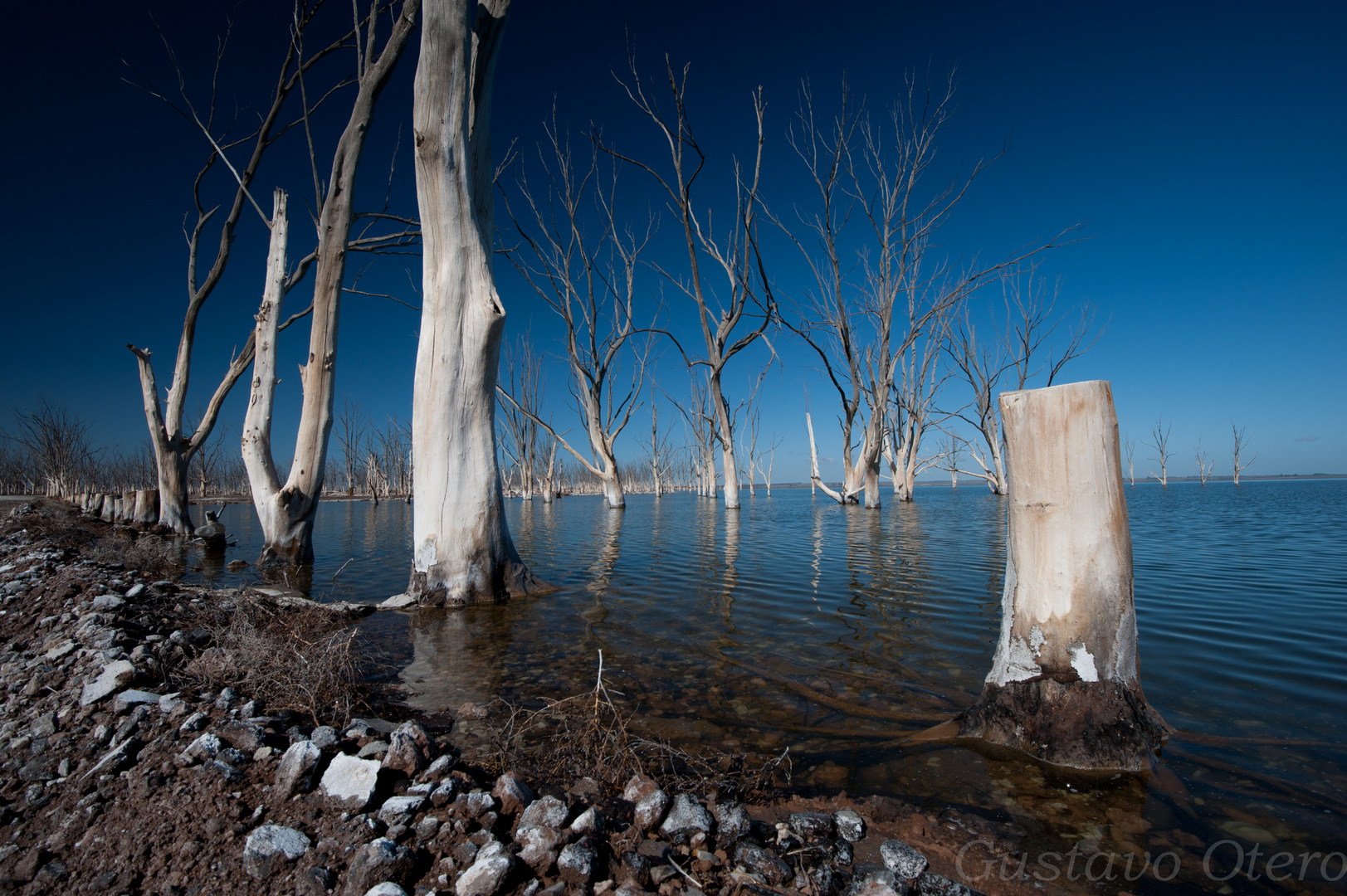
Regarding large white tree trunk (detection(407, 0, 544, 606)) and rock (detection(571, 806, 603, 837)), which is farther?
large white tree trunk (detection(407, 0, 544, 606))

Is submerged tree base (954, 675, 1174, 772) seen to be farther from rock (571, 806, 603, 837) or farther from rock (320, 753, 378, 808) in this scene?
rock (320, 753, 378, 808)

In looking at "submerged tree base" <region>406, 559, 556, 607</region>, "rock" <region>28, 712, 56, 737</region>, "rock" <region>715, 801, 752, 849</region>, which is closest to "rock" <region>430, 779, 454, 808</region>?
"rock" <region>715, 801, 752, 849</region>

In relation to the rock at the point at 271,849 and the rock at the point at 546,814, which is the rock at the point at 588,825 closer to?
the rock at the point at 546,814

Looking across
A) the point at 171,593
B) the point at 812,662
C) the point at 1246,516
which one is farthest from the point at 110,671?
the point at 1246,516

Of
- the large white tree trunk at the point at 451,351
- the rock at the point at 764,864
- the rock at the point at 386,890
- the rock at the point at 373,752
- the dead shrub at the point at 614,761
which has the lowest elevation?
the dead shrub at the point at 614,761

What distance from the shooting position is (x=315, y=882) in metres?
1.23

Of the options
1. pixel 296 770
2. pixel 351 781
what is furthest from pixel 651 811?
pixel 296 770

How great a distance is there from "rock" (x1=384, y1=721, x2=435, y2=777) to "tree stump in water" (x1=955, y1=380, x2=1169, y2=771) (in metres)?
2.01

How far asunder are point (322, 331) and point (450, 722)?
6295 millimetres

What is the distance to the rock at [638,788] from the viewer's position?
1552mm

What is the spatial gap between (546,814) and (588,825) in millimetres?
117

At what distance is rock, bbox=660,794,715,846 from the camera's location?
141cm

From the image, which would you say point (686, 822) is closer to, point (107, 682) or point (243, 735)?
point (243, 735)

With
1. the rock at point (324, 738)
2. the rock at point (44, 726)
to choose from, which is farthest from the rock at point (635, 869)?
the rock at point (44, 726)
